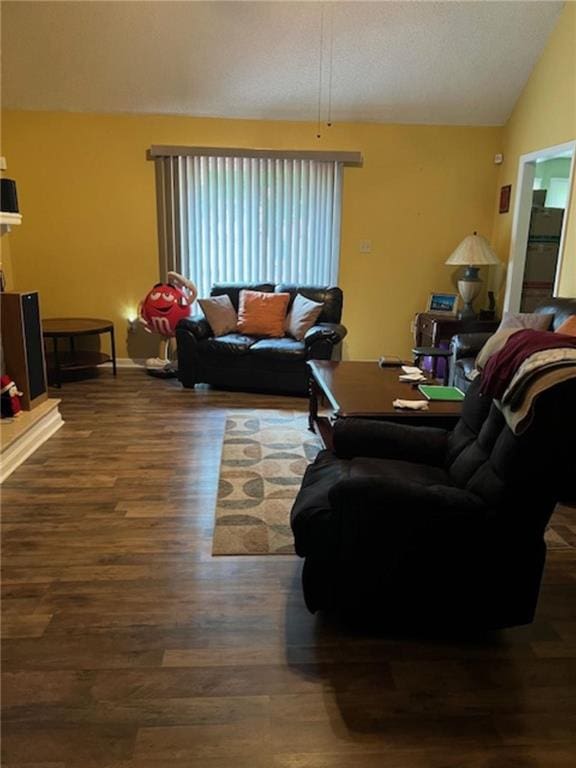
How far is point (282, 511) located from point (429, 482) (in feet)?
2.98

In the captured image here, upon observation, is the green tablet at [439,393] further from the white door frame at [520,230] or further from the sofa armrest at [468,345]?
the white door frame at [520,230]

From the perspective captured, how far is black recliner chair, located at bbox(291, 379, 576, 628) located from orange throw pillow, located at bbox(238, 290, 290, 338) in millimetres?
3186

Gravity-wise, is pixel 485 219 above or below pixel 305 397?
above

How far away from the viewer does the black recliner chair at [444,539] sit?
1.70 m

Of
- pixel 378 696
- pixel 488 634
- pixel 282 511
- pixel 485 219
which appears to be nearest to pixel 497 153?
pixel 485 219

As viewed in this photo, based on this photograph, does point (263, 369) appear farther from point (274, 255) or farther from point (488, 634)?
point (488, 634)

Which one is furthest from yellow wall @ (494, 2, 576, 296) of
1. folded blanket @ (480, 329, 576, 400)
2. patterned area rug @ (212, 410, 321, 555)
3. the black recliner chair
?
the black recliner chair

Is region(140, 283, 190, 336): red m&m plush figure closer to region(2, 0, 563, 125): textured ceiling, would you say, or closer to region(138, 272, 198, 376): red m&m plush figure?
region(138, 272, 198, 376): red m&m plush figure

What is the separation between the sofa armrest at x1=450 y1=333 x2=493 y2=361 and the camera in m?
4.11

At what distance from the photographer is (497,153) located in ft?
17.7

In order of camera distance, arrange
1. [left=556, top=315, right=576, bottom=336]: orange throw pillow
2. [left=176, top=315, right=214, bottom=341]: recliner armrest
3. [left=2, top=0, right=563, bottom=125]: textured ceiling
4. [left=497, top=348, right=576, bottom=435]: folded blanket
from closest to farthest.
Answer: [left=497, top=348, right=576, bottom=435]: folded blanket < [left=556, top=315, right=576, bottom=336]: orange throw pillow < [left=2, top=0, right=563, bottom=125]: textured ceiling < [left=176, top=315, right=214, bottom=341]: recliner armrest

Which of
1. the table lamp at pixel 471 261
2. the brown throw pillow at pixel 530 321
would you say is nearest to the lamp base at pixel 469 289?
the table lamp at pixel 471 261

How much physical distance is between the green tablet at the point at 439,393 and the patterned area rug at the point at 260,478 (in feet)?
2.75

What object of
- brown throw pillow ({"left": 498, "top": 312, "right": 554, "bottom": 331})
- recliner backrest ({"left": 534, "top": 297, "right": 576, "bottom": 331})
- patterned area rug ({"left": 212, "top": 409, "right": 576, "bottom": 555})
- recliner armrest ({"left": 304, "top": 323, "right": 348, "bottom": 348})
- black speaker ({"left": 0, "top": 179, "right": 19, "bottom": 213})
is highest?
black speaker ({"left": 0, "top": 179, "right": 19, "bottom": 213})
